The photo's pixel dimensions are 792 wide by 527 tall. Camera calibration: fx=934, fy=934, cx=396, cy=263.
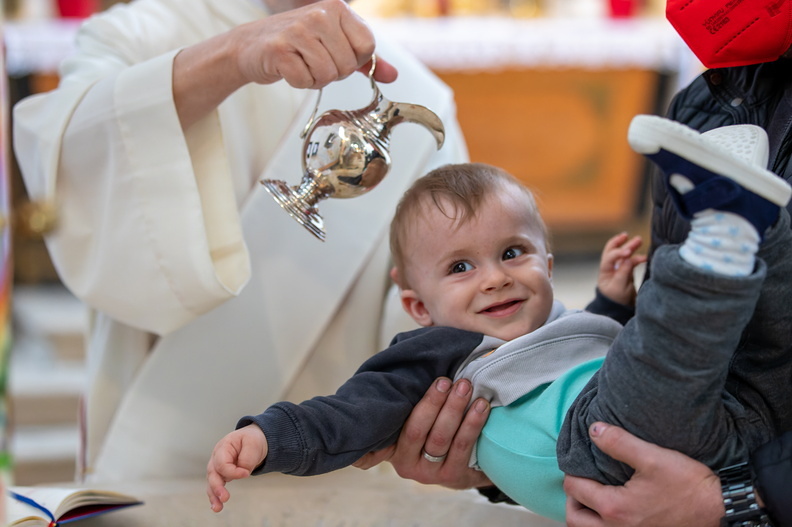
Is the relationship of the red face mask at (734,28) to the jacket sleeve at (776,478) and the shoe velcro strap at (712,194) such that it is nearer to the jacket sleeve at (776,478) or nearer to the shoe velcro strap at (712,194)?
the shoe velcro strap at (712,194)

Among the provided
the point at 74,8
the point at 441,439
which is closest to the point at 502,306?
the point at 441,439

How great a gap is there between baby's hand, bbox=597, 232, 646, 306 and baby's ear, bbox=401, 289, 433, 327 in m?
0.31

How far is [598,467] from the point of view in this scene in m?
1.10

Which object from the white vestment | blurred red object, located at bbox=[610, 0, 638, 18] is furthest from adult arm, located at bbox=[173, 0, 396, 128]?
blurred red object, located at bbox=[610, 0, 638, 18]

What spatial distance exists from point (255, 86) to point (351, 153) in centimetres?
49

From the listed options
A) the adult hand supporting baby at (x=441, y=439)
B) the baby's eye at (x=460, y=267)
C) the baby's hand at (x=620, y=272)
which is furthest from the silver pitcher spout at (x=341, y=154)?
the baby's hand at (x=620, y=272)

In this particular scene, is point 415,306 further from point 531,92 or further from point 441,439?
point 531,92

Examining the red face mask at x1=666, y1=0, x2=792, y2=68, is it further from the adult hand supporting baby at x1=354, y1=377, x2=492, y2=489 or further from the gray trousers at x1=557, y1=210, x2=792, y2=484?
the adult hand supporting baby at x1=354, y1=377, x2=492, y2=489

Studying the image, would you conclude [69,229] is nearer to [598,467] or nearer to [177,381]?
[177,381]

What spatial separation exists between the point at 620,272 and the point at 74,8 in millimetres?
3411

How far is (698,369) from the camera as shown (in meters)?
0.93

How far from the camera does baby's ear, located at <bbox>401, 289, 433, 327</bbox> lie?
1.37 meters

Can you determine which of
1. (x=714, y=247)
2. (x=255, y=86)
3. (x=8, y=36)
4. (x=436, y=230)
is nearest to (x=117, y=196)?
(x=255, y=86)

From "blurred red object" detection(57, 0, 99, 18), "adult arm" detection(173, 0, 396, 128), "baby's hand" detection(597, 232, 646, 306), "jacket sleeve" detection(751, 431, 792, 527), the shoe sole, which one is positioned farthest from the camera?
"blurred red object" detection(57, 0, 99, 18)
